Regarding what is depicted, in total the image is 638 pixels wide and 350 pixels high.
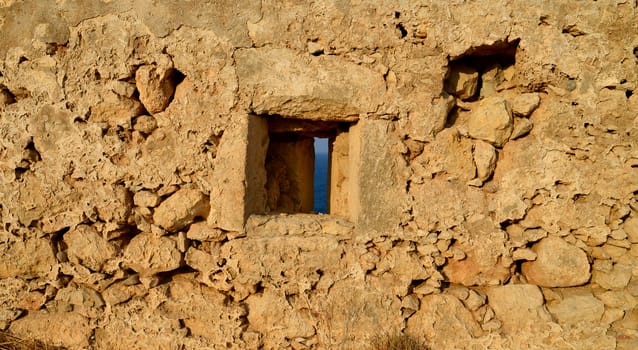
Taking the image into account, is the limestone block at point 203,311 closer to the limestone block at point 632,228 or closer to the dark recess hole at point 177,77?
the dark recess hole at point 177,77

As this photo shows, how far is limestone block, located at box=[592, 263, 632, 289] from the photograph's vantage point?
2207 mm

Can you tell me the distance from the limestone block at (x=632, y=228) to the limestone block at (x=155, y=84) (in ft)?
8.88

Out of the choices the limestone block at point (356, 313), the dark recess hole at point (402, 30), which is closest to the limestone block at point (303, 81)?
the dark recess hole at point (402, 30)

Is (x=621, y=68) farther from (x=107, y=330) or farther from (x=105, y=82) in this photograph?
(x=107, y=330)

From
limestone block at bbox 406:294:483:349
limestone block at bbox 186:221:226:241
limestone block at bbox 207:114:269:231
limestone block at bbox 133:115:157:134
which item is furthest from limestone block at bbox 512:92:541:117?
limestone block at bbox 133:115:157:134

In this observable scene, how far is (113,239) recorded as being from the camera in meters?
2.33

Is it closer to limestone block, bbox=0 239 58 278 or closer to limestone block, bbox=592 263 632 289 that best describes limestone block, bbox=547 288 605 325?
limestone block, bbox=592 263 632 289

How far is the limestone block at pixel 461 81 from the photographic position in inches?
94.1

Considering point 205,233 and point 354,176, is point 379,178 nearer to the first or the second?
point 354,176

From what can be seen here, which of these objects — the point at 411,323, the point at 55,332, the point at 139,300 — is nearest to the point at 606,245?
the point at 411,323

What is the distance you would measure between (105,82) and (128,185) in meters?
0.61

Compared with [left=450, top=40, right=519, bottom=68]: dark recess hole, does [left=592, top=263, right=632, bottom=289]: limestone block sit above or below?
below

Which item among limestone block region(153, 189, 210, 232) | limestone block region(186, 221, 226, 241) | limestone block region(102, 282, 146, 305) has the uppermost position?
limestone block region(153, 189, 210, 232)

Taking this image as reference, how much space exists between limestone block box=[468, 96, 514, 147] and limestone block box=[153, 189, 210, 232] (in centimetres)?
165
